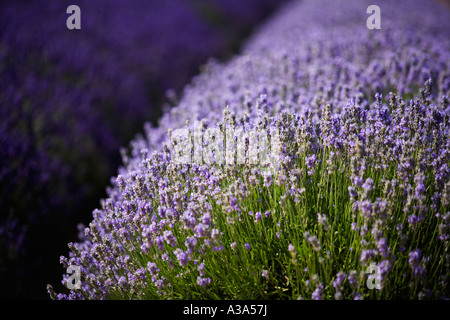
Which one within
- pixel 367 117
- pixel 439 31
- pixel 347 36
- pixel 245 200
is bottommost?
pixel 245 200

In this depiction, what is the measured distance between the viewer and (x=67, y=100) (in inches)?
156

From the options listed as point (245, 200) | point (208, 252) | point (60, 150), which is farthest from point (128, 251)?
point (60, 150)

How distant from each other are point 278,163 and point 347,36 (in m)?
3.47

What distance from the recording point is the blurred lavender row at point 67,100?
283 centimetres

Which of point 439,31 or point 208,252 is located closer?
→ point 208,252

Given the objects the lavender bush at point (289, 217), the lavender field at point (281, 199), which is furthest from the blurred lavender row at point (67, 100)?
the lavender bush at point (289, 217)

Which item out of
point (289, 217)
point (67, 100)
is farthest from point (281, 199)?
point (67, 100)

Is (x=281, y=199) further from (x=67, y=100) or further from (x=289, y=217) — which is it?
(x=67, y=100)

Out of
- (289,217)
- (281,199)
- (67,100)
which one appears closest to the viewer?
(281,199)

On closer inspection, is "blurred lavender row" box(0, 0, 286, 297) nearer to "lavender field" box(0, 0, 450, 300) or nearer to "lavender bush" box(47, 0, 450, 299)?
"lavender field" box(0, 0, 450, 300)

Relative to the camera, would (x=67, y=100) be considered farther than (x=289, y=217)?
Yes

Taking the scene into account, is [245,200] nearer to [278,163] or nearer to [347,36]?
[278,163]

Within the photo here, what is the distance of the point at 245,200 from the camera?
176 centimetres
